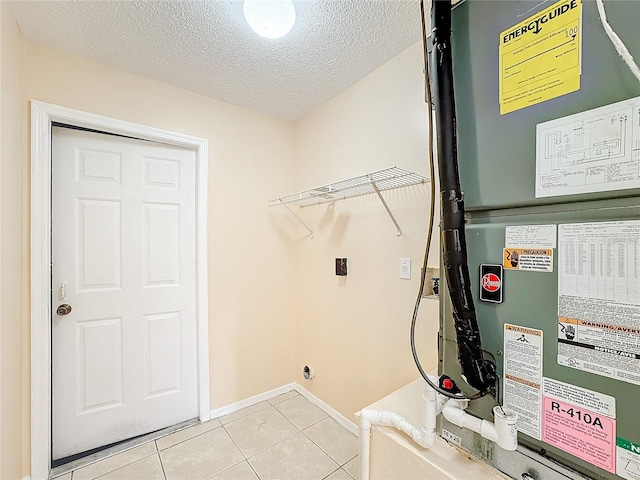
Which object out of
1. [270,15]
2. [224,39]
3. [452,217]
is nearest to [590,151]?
[452,217]

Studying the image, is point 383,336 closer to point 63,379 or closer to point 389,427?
point 389,427

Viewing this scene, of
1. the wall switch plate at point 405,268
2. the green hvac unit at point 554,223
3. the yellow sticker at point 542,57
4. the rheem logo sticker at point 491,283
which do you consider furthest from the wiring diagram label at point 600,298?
the wall switch plate at point 405,268

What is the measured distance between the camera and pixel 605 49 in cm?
55

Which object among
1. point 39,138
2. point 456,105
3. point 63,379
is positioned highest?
point 39,138

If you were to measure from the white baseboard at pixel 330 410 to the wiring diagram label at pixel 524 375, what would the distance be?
161 cm

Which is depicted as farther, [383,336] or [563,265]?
[383,336]

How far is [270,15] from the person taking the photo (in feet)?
4.18

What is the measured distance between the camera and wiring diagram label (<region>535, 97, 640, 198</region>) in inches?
21.0

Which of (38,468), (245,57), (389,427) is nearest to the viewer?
(389,427)

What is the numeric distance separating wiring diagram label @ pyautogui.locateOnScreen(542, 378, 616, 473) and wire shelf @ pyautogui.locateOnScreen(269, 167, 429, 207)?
41.5 inches

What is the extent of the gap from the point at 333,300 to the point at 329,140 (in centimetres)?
124

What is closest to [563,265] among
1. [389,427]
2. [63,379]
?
[389,427]

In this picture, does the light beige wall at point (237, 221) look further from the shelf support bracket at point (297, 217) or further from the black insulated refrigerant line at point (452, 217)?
the black insulated refrigerant line at point (452, 217)

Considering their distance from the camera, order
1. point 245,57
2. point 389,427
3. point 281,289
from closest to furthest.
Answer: point 389,427 → point 245,57 → point 281,289
